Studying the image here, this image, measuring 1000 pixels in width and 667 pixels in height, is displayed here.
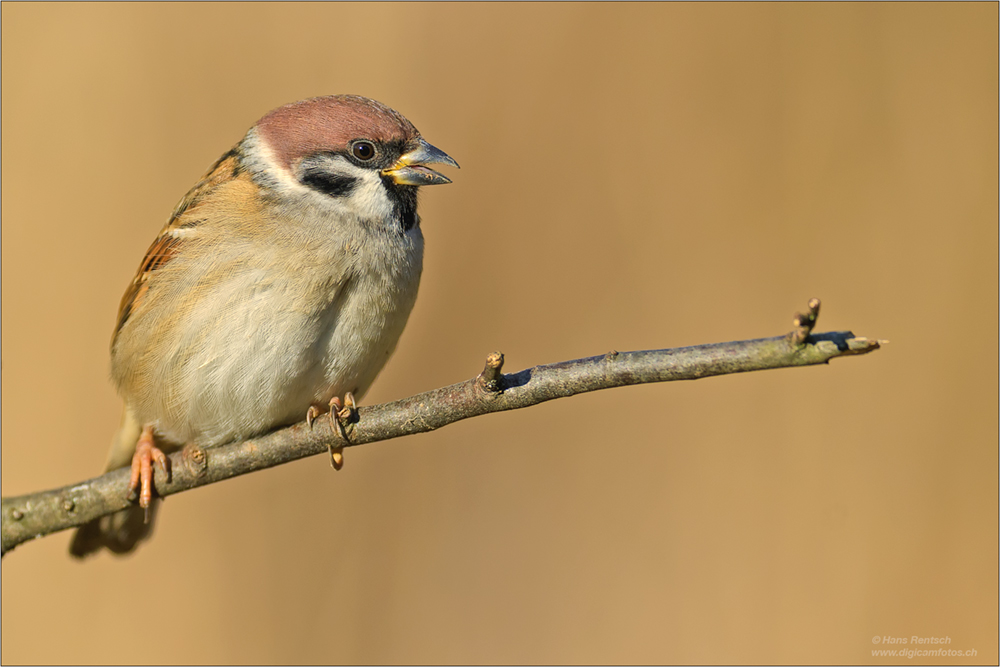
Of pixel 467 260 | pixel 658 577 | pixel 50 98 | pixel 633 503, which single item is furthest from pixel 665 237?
pixel 50 98

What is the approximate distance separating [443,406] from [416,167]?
1.25 metres

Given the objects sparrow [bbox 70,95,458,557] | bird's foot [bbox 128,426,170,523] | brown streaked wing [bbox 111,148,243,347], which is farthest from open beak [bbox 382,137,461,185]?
bird's foot [bbox 128,426,170,523]

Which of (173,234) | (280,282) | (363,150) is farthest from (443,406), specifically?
(173,234)

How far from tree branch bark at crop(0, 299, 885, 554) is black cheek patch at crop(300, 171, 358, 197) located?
914 millimetres

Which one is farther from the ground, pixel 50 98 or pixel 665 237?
pixel 50 98

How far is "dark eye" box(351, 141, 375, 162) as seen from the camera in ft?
9.89

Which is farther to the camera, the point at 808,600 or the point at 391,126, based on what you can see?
the point at 808,600

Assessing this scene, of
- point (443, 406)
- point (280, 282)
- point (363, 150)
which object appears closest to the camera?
point (443, 406)

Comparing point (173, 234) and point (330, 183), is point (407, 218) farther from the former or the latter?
point (173, 234)

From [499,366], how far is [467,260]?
269cm

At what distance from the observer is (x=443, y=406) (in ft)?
7.00

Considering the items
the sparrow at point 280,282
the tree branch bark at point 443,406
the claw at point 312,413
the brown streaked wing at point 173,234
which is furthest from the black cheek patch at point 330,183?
the tree branch bark at point 443,406

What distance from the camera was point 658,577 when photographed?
4.22m

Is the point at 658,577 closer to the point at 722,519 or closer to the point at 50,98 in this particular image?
the point at 722,519
